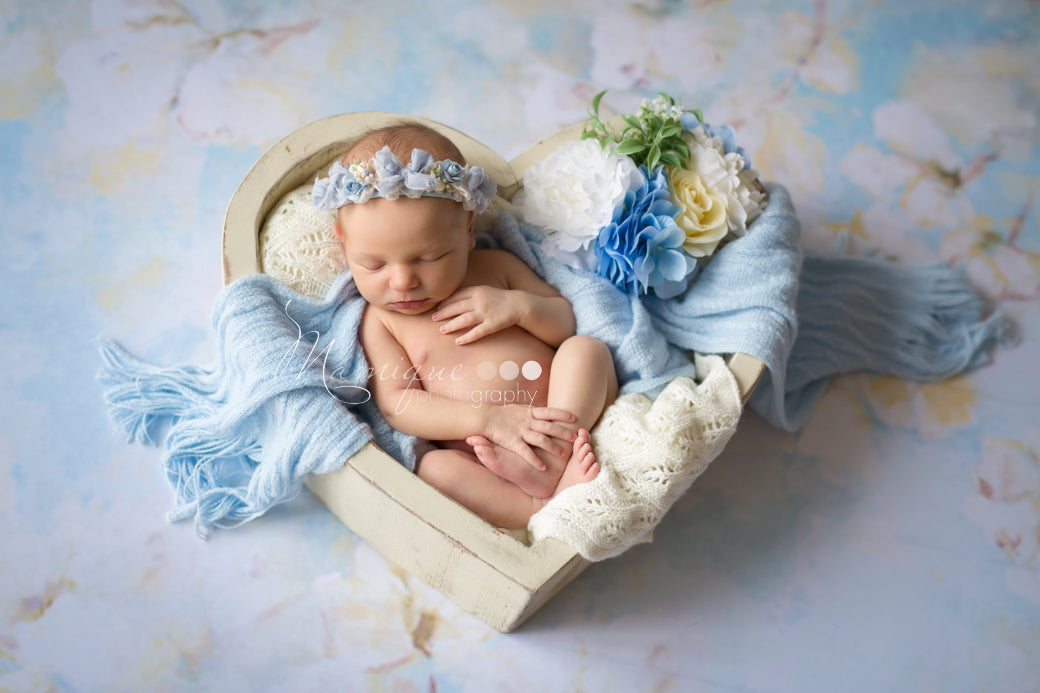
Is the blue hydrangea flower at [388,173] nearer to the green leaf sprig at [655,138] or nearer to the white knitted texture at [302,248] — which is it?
the white knitted texture at [302,248]

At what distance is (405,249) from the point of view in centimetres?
145

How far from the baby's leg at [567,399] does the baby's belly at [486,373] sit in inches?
1.5

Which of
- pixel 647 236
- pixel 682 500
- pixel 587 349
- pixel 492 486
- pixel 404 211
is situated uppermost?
pixel 404 211

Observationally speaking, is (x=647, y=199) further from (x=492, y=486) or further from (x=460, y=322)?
(x=492, y=486)

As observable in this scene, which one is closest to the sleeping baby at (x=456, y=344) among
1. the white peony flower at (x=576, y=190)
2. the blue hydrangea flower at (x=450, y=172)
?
the blue hydrangea flower at (x=450, y=172)

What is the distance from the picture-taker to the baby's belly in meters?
1.54

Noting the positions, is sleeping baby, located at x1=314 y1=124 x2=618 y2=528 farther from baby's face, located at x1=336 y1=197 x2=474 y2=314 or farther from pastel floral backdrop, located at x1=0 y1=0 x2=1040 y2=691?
pastel floral backdrop, located at x1=0 y1=0 x2=1040 y2=691

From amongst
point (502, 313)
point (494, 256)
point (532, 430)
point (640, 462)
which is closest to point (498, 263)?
point (494, 256)

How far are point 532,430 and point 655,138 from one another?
593 millimetres

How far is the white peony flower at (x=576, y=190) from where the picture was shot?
1.56 metres

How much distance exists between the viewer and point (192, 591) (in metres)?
1.55

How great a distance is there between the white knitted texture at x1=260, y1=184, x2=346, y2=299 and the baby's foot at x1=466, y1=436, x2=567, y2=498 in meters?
0.42

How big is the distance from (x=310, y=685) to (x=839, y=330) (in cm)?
130

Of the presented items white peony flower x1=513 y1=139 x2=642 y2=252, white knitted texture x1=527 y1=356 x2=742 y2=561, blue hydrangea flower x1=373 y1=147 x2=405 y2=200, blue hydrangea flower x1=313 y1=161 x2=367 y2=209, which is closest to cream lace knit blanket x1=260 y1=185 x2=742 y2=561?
white knitted texture x1=527 y1=356 x2=742 y2=561
